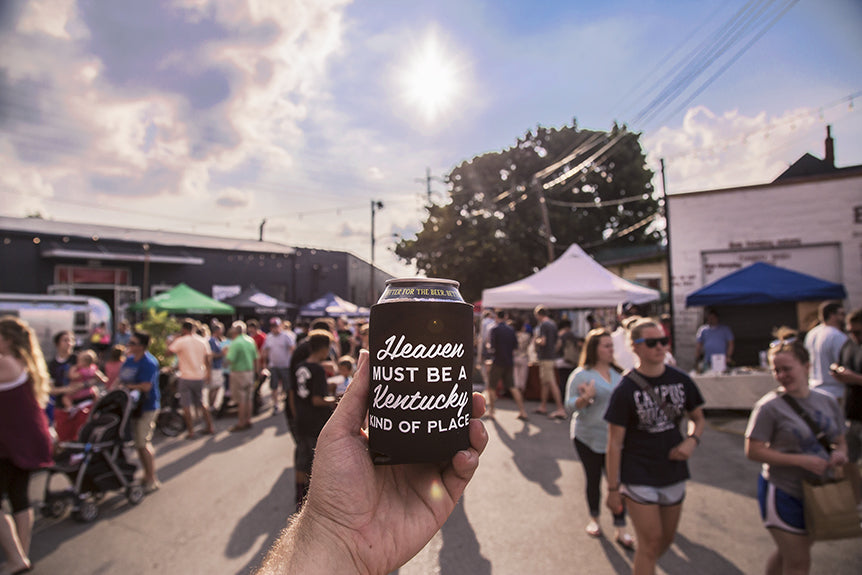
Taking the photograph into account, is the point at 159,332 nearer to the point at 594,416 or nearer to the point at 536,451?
the point at 536,451

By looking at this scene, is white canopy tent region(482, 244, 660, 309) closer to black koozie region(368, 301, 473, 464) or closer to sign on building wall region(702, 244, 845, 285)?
sign on building wall region(702, 244, 845, 285)

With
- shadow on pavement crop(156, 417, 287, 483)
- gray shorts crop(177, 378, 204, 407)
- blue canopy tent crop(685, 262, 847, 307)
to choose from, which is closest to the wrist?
shadow on pavement crop(156, 417, 287, 483)

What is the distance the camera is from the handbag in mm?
2342

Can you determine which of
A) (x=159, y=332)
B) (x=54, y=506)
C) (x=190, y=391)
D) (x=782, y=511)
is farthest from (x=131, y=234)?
(x=782, y=511)

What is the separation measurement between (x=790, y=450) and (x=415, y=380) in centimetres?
275

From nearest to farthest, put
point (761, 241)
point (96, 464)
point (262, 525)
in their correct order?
point (262, 525)
point (96, 464)
point (761, 241)

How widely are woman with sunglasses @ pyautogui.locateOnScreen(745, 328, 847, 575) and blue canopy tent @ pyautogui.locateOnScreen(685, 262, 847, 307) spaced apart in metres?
6.66

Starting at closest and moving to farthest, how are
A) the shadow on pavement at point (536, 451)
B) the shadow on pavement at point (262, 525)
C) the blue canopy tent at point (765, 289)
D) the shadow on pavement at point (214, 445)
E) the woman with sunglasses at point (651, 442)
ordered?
1. the woman with sunglasses at point (651, 442)
2. the shadow on pavement at point (262, 525)
3. the shadow on pavement at point (536, 451)
4. the shadow on pavement at point (214, 445)
5. the blue canopy tent at point (765, 289)

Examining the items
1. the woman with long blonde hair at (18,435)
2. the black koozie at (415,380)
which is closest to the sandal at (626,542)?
the black koozie at (415,380)

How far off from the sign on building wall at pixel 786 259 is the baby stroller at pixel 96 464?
1173cm

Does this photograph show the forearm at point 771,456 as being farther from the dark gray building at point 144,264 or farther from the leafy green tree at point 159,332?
the dark gray building at point 144,264

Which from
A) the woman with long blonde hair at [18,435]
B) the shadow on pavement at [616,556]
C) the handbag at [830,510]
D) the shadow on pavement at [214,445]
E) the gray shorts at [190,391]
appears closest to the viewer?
the handbag at [830,510]

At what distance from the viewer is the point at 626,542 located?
362cm

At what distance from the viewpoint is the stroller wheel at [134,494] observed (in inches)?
179
